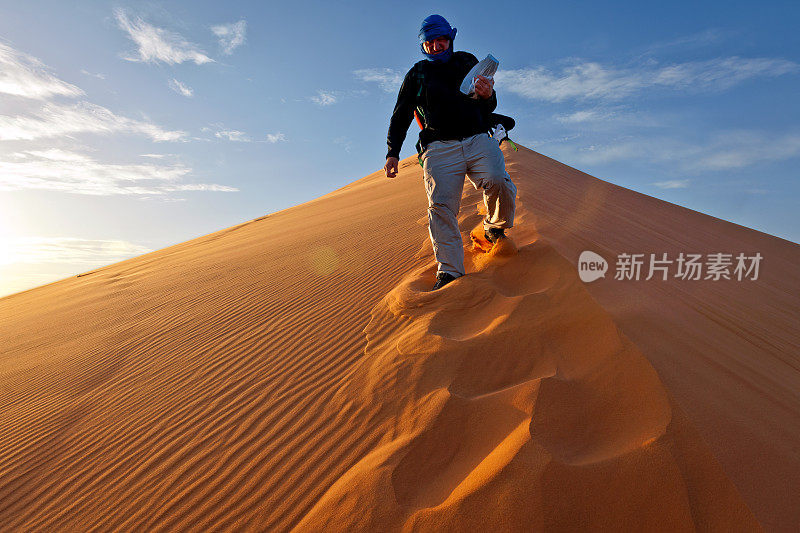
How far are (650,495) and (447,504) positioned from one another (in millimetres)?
740

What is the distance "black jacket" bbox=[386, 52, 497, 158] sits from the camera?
336 cm

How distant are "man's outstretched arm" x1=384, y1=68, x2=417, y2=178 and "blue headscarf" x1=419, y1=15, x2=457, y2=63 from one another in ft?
0.85

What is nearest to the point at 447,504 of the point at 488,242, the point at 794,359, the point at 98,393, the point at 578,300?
the point at 578,300

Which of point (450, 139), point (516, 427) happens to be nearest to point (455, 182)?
point (450, 139)

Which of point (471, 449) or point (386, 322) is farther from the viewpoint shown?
point (386, 322)

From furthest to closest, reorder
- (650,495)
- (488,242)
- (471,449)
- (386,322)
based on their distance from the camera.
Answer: (488,242) → (386,322) → (471,449) → (650,495)

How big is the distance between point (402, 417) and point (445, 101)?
235 centimetres

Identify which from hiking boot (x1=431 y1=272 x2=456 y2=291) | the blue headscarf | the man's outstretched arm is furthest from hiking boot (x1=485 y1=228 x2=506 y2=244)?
the blue headscarf

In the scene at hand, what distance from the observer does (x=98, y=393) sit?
138 inches

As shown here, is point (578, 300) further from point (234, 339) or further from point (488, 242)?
point (234, 339)

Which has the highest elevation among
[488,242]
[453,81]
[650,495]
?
[453,81]

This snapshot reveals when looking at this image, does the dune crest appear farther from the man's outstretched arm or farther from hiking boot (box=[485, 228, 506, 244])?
the man's outstretched arm

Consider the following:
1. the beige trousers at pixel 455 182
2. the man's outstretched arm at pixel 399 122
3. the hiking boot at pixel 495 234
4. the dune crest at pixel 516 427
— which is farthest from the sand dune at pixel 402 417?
the man's outstretched arm at pixel 399 122

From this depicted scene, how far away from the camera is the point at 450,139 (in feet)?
11.2
